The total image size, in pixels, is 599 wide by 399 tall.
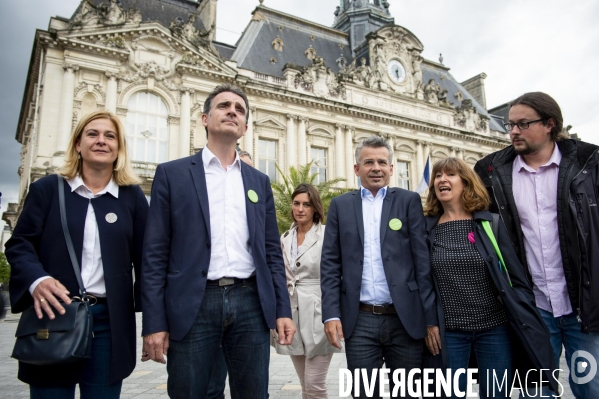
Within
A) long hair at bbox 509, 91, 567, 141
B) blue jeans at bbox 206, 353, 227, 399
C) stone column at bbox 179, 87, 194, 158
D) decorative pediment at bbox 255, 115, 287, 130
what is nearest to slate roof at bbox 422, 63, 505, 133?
decorative pediment at bbox 255, 115, 287, 130

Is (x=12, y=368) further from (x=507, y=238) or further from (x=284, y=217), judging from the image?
(x=284, y=217)

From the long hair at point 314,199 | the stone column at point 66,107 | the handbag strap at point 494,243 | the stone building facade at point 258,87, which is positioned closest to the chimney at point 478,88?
the stone building facade at point 258,87

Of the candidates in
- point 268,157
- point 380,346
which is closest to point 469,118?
point 268,157

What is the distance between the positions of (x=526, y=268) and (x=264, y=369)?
232 centimetres

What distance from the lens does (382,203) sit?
3.72 metres

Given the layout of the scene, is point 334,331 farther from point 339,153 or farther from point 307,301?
point 339,153

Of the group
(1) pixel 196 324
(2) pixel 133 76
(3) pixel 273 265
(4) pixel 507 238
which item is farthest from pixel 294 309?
(2) pixel 133 76

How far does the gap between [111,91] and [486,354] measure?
19.8 metres

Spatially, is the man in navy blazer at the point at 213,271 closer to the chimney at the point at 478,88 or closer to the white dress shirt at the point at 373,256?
the white dress shirt at the point at 373,256

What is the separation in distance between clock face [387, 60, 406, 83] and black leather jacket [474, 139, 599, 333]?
26.4 meters

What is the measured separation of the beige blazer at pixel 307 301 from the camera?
424 cm

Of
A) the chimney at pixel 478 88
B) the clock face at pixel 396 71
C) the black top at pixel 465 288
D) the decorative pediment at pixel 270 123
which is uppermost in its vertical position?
the chimney at pixel 478 88

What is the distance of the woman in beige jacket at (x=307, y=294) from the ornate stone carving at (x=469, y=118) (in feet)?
95.3

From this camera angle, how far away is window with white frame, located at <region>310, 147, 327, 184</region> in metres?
25.0
